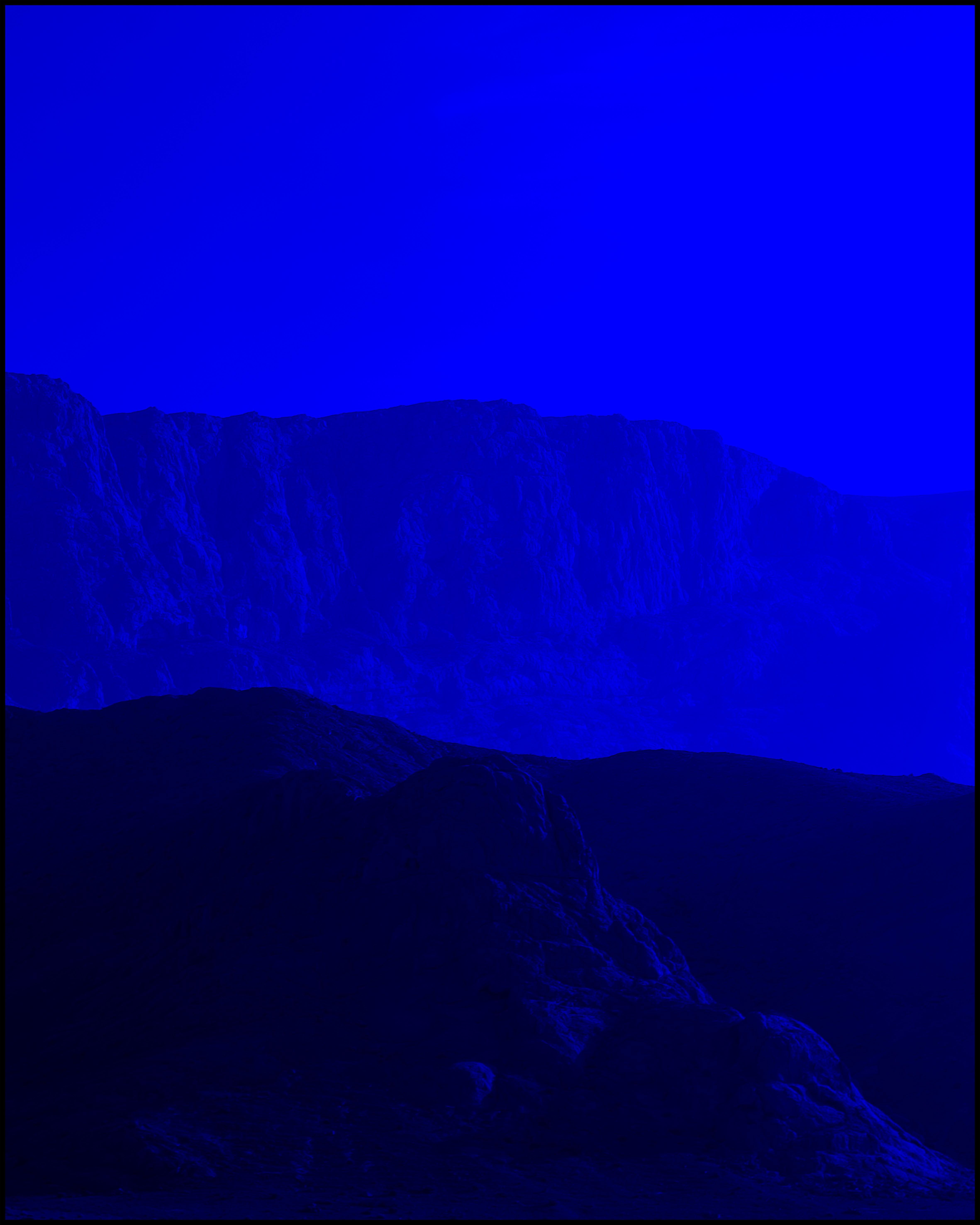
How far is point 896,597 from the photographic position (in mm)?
198750

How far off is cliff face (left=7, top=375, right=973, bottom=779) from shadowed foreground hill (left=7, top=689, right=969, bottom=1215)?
4569 inches

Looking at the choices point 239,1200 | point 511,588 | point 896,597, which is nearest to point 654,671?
point 511,588

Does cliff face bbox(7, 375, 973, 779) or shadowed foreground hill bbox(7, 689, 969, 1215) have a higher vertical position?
cliff face bbox(7, 375, 973, 779)

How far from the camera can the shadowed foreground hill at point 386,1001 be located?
23.1m

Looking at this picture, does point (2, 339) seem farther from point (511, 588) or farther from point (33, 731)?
point (511, 588)

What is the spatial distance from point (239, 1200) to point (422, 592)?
157619 mm

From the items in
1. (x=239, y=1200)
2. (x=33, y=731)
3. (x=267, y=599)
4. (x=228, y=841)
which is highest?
(x=267, y=599)

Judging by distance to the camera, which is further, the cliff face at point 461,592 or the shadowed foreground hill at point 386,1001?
the cliff face at point 461,592

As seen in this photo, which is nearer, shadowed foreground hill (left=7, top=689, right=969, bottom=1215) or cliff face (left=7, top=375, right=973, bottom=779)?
shadowed foreground hill (left=7, top=689, right=969, bottom=1215)

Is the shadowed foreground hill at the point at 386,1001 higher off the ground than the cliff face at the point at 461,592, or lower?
lower

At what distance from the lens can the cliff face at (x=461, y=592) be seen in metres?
157

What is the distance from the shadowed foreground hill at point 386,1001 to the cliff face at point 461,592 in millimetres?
116051

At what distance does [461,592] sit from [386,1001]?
152 meters

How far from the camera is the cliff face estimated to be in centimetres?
15688
